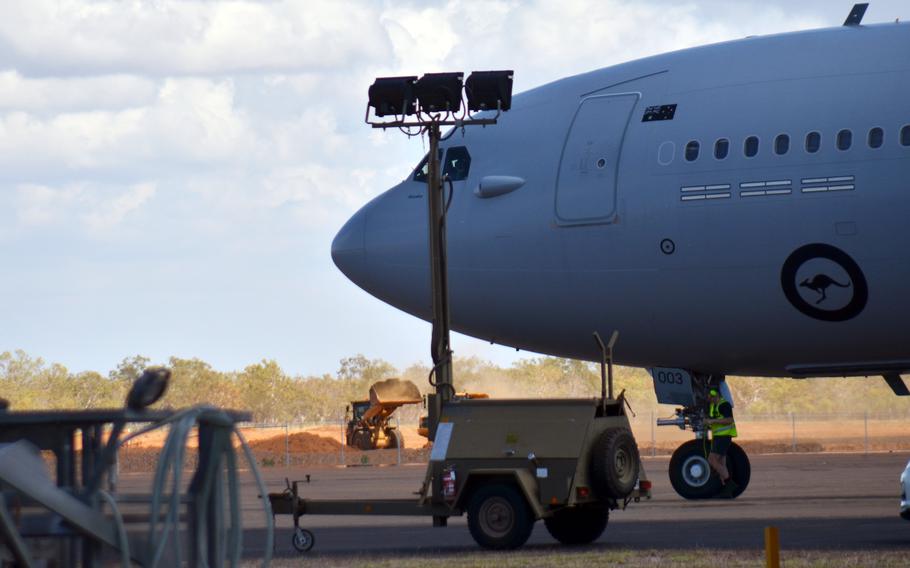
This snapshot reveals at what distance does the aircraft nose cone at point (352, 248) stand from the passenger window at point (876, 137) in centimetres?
788

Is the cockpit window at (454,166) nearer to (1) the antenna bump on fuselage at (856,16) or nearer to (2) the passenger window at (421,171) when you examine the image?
(2) the passenger window at (421,171)

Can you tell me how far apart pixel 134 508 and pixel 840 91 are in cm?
1531

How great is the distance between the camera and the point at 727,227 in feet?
69.2

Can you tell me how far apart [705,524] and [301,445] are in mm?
44762

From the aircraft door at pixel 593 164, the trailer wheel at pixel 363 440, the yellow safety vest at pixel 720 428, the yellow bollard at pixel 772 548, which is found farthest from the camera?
the trailer wheel at pixel 363 440

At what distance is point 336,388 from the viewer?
138500 millimetres

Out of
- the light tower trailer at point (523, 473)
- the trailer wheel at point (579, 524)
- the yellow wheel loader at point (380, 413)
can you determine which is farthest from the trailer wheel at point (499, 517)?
the yellow wheel loader at point (380, 413)

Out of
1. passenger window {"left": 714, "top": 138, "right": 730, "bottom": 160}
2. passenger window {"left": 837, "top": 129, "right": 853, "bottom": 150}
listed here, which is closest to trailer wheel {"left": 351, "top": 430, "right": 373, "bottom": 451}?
passenger window {"left": 714, "top": 138, "right": 730, "bottom": 160}

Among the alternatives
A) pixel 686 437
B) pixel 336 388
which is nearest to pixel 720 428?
pixel 686 437

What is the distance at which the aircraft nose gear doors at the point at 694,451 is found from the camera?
23531mm

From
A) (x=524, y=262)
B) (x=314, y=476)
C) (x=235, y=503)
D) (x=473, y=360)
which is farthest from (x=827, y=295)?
(x=473, y=360)

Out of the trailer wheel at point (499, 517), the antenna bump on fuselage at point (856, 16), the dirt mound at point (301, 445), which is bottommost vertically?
the trailer wheel at point (499, 517)

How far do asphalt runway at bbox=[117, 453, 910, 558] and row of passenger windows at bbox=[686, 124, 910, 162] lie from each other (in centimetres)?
485

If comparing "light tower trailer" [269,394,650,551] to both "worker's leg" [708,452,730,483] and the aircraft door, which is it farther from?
"worker's leg" [708,452,730,483]
